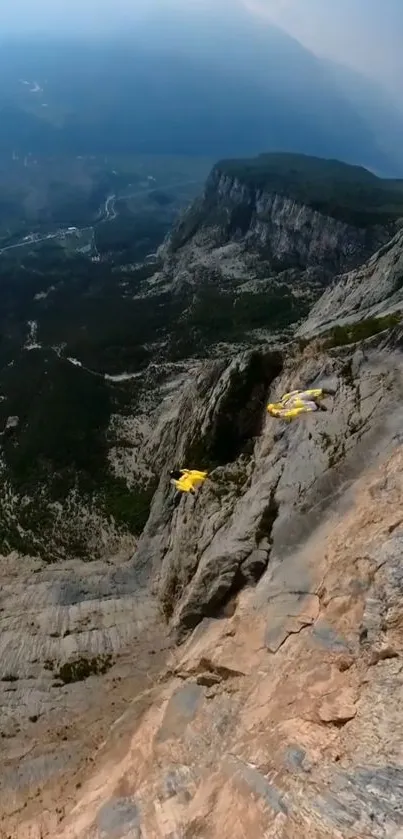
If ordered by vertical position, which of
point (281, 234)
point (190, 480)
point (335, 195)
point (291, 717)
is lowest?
point (190, 480)

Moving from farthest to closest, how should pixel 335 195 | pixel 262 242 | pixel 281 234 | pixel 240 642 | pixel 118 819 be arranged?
pixel 262 242 → pixel 281 234 → pixel 335 195 → pixel 240 642 → pixel 118 819

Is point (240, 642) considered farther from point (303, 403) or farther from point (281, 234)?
point (281, 234)

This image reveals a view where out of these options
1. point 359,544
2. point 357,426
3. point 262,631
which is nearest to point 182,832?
point 262,631

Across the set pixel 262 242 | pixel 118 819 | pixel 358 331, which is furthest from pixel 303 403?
pixel 262 242

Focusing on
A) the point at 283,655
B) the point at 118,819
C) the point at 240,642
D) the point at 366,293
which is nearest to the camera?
the point at 118,819

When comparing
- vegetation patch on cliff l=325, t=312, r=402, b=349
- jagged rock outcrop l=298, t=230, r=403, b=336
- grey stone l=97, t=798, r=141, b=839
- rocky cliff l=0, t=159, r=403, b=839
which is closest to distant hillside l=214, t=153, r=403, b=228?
jagged rock outcrop l=298, t=230, r=403, b=336

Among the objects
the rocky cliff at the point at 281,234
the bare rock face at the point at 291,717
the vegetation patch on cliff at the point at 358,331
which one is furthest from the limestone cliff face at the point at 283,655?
the rocky cliff at the point at 281,234

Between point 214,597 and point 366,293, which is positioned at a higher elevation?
point 366,293
